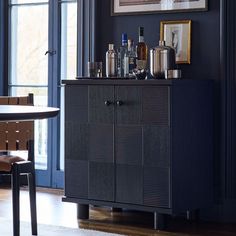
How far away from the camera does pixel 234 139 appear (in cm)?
437

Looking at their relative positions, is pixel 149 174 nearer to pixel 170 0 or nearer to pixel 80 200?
pixel 80 200

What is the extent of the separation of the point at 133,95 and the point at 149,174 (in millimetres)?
498

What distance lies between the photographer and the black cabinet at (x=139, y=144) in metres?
4.10

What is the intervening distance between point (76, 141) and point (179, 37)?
0.98 m

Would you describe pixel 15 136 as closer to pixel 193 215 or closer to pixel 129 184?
pixel 129 184

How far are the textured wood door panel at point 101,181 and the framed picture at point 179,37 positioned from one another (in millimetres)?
880

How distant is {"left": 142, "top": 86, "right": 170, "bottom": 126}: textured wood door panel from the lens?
13.3 feet

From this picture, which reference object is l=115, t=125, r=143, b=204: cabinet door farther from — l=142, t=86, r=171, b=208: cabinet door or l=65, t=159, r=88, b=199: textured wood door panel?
l=65, t=159, r=88, b=199: textured wood door panel

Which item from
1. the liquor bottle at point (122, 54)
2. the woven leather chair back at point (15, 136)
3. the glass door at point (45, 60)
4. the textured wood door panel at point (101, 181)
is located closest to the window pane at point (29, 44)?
the glass door at point (45, 60)

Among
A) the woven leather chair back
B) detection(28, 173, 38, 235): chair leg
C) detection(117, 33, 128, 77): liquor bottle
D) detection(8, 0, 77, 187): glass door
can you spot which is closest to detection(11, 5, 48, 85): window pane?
detection(8, 0, 77, 187): glass door

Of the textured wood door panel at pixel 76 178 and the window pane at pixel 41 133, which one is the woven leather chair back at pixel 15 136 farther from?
the window pane at pixel 41 133

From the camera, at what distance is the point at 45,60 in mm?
5605

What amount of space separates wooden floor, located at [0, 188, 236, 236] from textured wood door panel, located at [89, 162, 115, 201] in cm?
17

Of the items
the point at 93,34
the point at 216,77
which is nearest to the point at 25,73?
the point at 93,34
